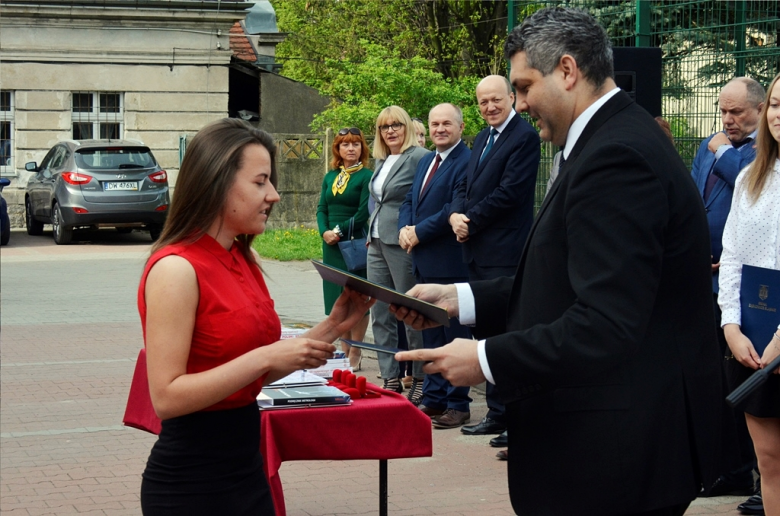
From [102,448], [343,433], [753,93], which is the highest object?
[753,93]

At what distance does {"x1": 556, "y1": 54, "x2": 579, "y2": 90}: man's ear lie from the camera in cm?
246

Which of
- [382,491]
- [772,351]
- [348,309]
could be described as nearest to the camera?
[348,309]

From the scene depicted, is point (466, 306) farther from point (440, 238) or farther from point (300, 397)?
point (440, 238)

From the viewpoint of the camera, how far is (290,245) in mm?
18859

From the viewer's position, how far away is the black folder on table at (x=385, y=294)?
2660mm

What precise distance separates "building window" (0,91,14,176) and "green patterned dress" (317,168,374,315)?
18.6m

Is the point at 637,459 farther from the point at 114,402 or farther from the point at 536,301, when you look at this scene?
the point at 114,402

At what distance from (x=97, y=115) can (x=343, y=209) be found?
60.9ft

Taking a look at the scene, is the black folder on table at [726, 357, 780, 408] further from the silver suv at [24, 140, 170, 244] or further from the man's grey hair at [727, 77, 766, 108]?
the silver suv at [24, 140, 170, 244]

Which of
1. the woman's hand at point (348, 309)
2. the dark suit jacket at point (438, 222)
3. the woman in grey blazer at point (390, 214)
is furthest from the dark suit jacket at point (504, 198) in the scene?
the woman's hand at point (348, 309)

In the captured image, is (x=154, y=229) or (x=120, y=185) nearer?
(x=120, y=185)

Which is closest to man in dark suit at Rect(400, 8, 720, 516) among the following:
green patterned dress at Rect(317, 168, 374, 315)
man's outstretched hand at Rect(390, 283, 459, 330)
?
man's outstretched hand at Rect(390, 283, 459, 330)

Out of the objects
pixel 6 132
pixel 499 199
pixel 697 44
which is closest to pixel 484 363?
pixel 499 199

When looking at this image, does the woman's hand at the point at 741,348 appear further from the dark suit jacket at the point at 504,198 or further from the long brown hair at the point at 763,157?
the dark suit jacket at the point at 504,198
